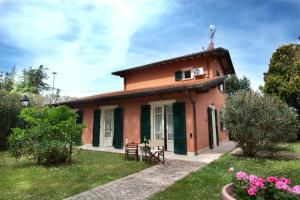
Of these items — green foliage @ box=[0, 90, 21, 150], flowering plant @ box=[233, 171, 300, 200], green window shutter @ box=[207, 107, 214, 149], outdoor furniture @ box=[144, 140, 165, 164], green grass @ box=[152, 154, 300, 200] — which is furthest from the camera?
green foliage @ box=[0, 90, 21, 150]

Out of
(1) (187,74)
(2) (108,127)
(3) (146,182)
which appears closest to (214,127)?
(1) (187,74)

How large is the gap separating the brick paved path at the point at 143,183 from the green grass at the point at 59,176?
1.27ft

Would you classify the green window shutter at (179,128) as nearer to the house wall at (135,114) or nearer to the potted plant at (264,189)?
the house wall at (135,114)

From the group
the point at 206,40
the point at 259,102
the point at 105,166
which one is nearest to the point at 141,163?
the point at 105,166

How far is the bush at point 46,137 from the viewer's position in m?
9.55

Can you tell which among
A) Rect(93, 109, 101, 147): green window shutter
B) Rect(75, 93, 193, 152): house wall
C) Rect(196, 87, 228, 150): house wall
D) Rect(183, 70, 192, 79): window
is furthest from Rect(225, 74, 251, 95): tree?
Rect(93, 109, 101, 147): green window shutter

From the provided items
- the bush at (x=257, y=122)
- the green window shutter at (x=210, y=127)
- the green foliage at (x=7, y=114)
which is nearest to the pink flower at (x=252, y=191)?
the bush at (x=257, y=122)

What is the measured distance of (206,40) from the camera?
62.3ft

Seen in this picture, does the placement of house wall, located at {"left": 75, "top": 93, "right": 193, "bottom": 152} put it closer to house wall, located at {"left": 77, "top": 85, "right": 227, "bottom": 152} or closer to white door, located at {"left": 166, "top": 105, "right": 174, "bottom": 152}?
house wall, located at {"left": 77, "top": 85, "right": 227, "bottom": 152}

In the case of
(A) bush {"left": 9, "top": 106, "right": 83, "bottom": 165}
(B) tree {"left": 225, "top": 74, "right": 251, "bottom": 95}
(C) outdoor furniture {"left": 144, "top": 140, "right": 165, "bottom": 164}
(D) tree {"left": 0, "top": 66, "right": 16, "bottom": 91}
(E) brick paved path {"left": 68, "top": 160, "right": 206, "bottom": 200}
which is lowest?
(E) brick paved path {"left": 68, "top": 160, "right": 206, "bottom": 200}

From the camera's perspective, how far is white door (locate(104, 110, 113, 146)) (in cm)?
1538

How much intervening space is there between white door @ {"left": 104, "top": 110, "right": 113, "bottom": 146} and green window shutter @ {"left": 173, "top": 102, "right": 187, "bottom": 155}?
4.72 m

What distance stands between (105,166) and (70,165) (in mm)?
1378

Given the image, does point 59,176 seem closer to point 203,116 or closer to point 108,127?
point 108,127
